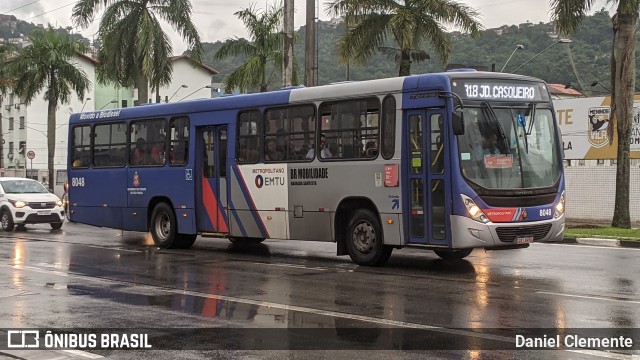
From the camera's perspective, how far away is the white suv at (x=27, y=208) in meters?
26.1

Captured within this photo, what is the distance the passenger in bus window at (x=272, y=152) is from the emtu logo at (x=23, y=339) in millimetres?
8265

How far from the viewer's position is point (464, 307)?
1048cm

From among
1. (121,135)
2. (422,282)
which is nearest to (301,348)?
(422,282)

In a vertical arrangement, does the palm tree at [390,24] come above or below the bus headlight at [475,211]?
above

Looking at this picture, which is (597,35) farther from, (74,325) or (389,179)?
(74,325)

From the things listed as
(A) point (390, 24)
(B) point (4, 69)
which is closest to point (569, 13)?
(A) point (390, 24)

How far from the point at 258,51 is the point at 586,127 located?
15109mm

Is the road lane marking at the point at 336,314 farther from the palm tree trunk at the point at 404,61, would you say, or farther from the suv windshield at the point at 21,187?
the palm tree trunk at the point at 404,61

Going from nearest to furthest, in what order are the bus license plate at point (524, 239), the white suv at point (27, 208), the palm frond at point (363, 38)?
the bus license plate at point (524, 239) < the white suv at point (27, 208) < the palm frond at point (363, 38)

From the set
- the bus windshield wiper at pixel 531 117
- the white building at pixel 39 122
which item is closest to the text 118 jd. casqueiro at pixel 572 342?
the bus windshield wiper at pixel 531 117

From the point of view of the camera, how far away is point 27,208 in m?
26.1

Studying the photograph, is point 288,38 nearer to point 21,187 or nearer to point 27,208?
point 27,208

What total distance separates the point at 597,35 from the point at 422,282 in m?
46.7

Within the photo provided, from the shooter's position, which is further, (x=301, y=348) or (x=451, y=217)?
(x=451, y=217)
